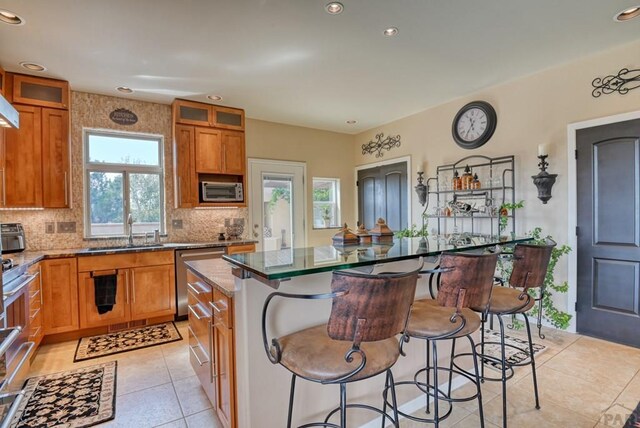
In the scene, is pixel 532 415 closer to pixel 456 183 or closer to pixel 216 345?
pixel 216 345

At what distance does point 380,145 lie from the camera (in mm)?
5527

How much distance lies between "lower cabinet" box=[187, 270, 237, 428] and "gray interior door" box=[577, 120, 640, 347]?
343cm

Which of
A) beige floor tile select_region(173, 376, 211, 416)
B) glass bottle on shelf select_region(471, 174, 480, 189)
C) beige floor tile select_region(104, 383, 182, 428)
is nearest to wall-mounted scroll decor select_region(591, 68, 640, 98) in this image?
glass bottle on shelf select_region(471, 174, 480, 189)

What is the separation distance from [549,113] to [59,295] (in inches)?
211

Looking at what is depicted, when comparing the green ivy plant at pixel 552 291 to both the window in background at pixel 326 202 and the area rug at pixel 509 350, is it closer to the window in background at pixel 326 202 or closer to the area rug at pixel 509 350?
the area rug at pixel 509 350

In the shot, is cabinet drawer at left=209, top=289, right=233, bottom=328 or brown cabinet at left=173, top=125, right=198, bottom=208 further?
brown cabinet at left=173, top=125, right=198, bottom=208

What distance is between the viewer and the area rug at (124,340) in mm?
3062

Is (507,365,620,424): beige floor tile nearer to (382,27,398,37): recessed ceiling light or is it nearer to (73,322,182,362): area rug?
(382,27,398,37): recessed ceiling light

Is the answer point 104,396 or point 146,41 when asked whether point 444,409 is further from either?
point 146,41

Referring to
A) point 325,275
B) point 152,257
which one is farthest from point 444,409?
point 152,257

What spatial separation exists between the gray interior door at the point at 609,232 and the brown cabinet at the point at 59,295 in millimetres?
5103

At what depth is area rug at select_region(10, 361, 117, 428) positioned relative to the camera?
2.03 metres

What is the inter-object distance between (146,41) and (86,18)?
0.42m

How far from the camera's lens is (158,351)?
306 centimetres
